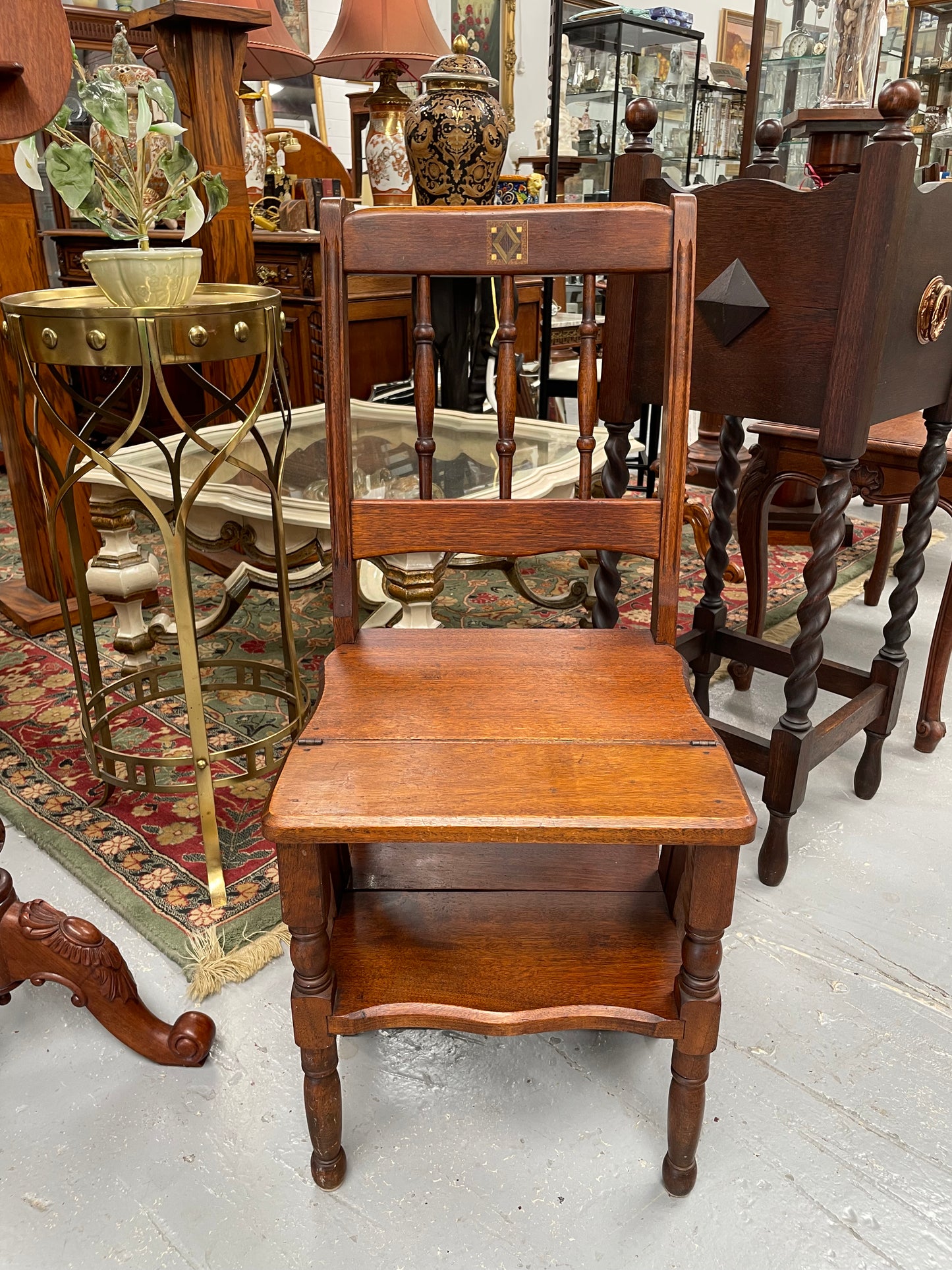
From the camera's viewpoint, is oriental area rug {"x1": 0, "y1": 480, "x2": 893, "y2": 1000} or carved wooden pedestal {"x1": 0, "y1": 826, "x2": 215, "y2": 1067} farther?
oriental area rug {"x1": 0, "y1": 480, "x2": 893, "y2": 1000}

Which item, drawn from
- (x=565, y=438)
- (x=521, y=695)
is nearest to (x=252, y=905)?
(x=521, y=695)

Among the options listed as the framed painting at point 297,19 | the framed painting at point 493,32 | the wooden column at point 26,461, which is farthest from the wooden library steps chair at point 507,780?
the framed painting at point 493,32

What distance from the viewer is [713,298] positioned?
1.48 meters

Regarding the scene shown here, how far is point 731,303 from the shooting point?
1.45 metres

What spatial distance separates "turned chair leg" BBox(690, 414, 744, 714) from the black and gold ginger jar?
40.6 inches

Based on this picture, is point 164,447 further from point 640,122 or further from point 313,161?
point 313,161

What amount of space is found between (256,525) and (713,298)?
0.96m

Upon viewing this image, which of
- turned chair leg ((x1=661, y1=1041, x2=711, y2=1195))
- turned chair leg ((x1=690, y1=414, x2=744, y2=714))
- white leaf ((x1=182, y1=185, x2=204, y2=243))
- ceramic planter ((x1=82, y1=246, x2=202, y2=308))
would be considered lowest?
turned chair leg ((x1=661, y1=1041, x2=711, y2=1195))

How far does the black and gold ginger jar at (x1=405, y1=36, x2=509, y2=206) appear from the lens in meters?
2.35

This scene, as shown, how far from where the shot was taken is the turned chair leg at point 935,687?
1969mm

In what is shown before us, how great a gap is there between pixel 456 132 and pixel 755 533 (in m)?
1.25

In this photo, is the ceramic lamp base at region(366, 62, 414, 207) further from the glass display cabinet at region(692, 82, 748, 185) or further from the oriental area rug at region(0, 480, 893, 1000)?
the glass display cabinet at region(692, 82, 748, 185)

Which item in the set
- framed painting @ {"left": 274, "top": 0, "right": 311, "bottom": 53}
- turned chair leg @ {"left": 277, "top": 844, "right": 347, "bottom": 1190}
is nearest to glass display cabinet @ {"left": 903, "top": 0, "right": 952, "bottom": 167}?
framed painting @ {"left": 274, "top": 0, "right": 311, "bottom": 53}

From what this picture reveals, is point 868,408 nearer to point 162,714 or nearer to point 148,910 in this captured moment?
point 148,910
